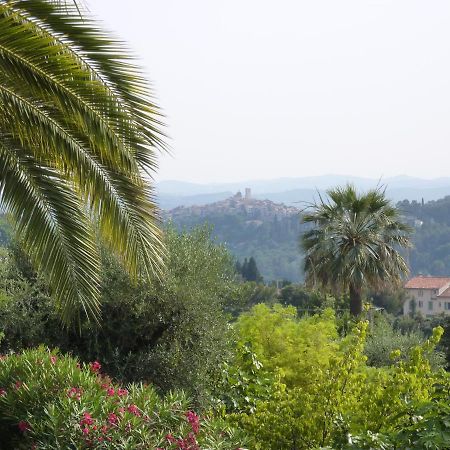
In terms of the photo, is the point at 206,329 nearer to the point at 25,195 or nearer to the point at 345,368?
the point at 345,368

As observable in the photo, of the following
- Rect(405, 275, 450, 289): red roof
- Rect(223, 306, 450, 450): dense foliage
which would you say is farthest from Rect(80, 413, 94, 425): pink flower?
Rect(405, 275, 450, 289): red roof

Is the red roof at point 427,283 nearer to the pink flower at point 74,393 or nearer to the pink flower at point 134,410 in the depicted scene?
the pink flower at point 74,393

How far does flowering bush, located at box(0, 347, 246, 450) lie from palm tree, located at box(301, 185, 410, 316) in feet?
45.0

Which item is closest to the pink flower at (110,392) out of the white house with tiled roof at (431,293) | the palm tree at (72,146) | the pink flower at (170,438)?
the pink flower at (170,438)

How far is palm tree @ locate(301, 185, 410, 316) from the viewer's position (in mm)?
19156

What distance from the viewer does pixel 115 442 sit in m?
4.77

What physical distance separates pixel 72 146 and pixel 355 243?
13.8 metres

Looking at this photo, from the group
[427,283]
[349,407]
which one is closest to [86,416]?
[349,407]

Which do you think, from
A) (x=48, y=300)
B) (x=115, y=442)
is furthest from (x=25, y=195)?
(x=48, y=300)

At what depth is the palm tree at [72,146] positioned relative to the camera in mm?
5535

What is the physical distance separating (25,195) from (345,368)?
3.18 metres

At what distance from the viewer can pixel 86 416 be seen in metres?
4.88

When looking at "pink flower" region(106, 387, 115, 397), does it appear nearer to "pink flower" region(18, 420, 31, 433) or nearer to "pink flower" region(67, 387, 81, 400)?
"pink flower" region(67, 387, 81, 400)

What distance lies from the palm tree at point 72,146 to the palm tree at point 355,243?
12667 millimetres
